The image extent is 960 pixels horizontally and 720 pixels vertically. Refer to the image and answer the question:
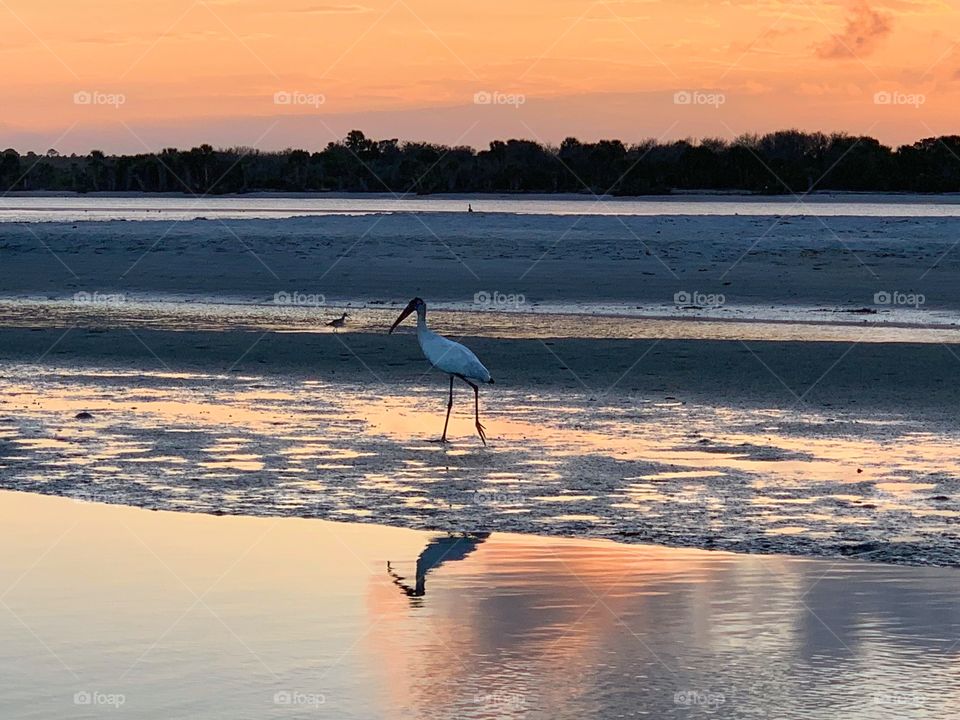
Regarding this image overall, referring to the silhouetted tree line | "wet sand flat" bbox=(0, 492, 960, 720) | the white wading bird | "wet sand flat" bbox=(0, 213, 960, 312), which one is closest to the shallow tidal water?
the white wading bird

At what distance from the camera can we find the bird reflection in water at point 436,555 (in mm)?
8141

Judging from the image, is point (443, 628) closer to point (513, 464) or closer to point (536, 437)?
point (513, 464)

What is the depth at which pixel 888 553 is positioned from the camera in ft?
29.2

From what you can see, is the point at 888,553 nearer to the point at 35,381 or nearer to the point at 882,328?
the point at 35,381

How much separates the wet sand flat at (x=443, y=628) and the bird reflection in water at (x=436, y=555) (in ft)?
0.08

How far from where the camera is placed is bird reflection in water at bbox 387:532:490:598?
320 inches

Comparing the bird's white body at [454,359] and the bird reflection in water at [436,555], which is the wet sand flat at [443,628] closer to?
the bird reflection in water at [436,555]

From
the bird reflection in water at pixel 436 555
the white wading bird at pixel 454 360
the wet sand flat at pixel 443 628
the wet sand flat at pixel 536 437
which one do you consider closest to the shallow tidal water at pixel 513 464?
the wet sand flat at pixel 536 437

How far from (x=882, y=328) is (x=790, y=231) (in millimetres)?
21549

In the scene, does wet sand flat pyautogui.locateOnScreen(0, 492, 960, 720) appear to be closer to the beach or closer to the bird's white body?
the beach

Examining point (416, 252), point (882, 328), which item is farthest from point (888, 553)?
Answer: point (416, 252)

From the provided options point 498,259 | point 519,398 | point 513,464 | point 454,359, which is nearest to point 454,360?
point 454,359

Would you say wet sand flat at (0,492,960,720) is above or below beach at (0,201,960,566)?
below

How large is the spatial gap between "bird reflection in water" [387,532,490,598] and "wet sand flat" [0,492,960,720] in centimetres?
2
